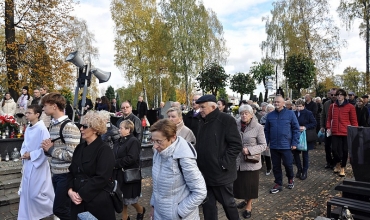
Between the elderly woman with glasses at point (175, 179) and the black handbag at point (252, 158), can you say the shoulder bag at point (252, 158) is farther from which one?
the elderly woman with glasses at point (175, 179)

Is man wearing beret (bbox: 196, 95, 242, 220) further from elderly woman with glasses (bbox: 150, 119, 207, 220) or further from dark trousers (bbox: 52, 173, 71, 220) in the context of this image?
dark trousers (bbox: 52, 173, 71, 220)

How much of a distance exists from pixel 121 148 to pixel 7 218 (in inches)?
94.9

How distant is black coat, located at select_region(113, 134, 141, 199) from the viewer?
4.55 meters

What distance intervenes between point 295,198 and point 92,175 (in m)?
4.45

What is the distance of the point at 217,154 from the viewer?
12.4ft

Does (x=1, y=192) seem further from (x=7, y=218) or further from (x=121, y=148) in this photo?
(x=121, y=148)

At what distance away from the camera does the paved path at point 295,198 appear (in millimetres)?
5250

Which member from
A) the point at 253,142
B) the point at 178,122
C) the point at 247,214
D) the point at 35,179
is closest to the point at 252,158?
the point at 253,142

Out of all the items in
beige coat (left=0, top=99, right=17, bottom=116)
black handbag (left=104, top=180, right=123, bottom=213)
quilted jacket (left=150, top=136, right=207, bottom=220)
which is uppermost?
beige coat (left=0, top=99, right=17, bottom=116)

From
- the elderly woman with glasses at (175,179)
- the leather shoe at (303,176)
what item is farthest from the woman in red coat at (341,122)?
the elderly woman with glasses at (175,179)

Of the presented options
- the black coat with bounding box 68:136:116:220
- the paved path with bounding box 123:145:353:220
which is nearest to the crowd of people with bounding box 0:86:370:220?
the black coat with bounding box 68:136:116:220

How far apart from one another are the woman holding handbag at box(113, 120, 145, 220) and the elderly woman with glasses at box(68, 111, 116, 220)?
53.6 inches

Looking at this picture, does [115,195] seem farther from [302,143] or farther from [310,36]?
[310,36]

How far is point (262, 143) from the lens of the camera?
17.6ft
